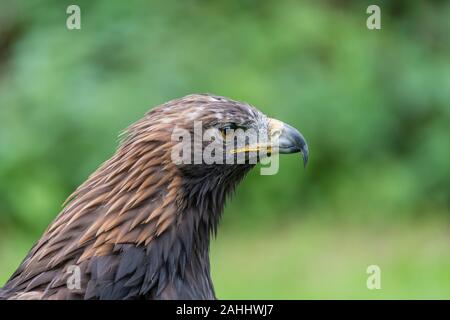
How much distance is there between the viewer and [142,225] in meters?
4.19

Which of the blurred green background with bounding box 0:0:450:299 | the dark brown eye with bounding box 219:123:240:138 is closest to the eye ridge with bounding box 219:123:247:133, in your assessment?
the dark brown eye with bounding box 219:123:240:138

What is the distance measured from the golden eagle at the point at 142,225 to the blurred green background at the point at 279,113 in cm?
398

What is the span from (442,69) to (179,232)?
19.2 ft

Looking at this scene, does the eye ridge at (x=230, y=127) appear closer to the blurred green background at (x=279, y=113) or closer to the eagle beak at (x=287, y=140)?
the eagle beak at (x=287, y=140)

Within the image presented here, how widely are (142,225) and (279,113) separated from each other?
4807 millimetres

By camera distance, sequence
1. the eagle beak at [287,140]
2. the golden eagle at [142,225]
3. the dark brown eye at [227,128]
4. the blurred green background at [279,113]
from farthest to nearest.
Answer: the blurred green background at [279,113]
the eagle beak at [287,140]
the dark brown eye at [227,128]
the golden eagle at [142,225]

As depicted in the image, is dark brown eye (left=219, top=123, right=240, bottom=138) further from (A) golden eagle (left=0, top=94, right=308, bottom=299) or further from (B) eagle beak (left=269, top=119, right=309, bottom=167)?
(B) eagle beak (left=269, top=119, right=309, bottom=167)

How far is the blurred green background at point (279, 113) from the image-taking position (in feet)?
28.6

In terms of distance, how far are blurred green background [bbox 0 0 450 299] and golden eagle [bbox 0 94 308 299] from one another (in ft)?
13.0

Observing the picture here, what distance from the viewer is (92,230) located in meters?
4.18

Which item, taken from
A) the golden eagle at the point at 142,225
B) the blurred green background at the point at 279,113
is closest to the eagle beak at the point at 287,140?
the golden eagle at the point at 142,225

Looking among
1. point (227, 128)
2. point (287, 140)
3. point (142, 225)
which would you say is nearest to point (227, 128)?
point (227, 128)
